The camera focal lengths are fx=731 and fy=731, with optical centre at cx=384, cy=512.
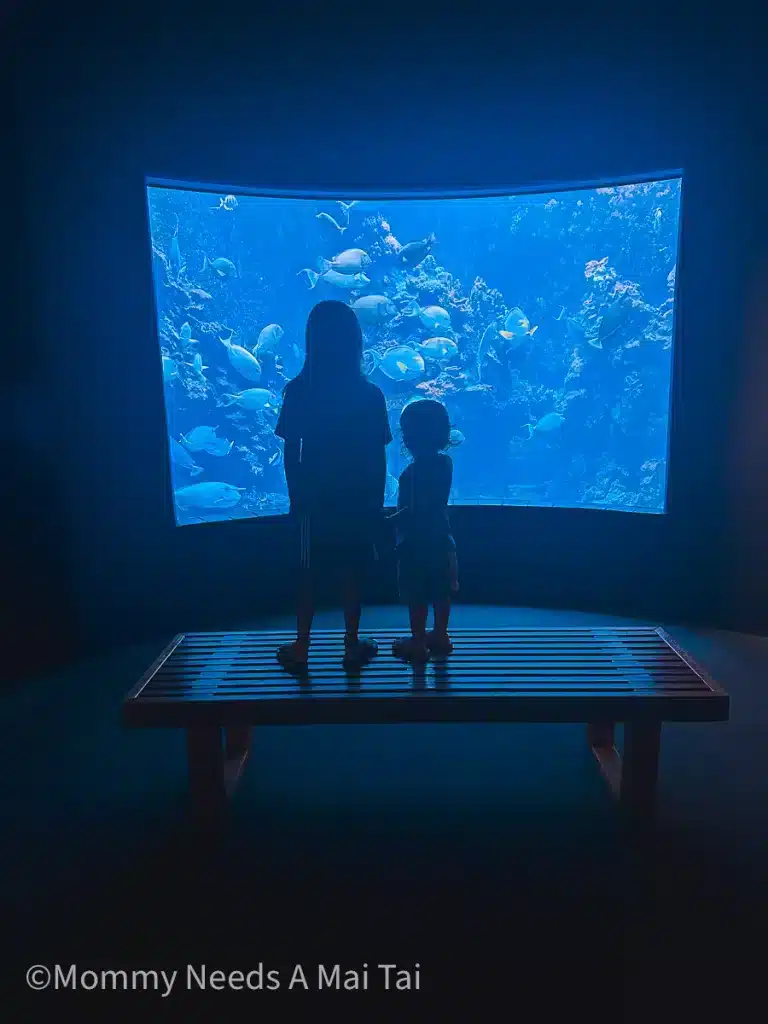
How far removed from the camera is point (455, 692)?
241 cm

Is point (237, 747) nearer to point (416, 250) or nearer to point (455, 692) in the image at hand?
point (455, 692)

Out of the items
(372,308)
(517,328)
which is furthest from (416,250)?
(517,328)

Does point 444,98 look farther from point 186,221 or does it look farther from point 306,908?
point 306,908

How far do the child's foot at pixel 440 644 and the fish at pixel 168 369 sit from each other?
10.1 ft

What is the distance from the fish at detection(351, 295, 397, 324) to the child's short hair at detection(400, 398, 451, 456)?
378 centimetres

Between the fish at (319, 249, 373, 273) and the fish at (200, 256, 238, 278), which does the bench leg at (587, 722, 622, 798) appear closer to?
the fish at (319, 249, 373, 273)

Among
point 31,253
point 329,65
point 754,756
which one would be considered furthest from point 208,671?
point 329,65

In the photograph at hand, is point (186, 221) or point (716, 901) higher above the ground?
point (186, 221)

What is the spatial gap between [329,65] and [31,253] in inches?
92.2

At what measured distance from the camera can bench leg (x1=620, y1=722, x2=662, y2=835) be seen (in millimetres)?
2547

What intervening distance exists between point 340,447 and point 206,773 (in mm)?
1244

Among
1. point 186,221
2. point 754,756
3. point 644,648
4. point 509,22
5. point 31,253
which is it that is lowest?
point 754,756

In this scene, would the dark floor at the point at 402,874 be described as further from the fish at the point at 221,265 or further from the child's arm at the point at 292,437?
the fish at the point at 221,265

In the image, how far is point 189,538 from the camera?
17.2 ft
